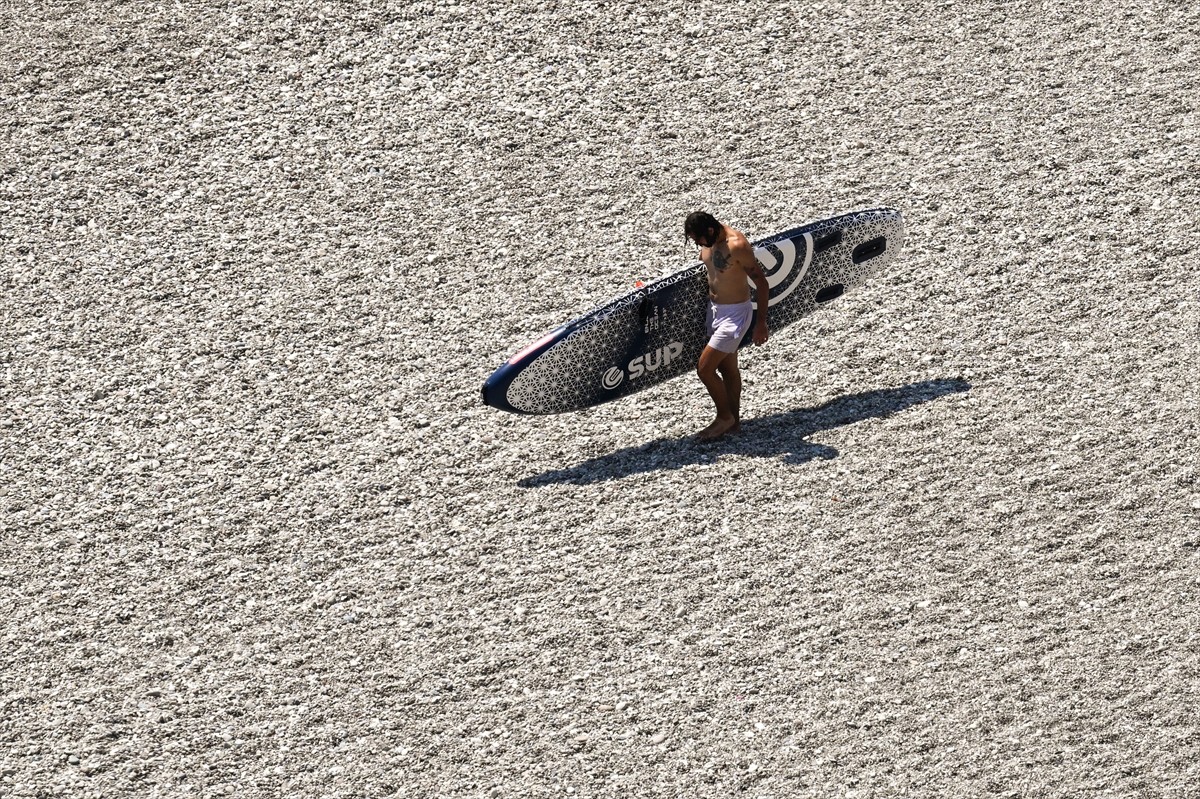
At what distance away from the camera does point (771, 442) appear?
980 centimetres

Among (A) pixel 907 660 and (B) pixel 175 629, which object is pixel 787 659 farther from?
(B) pixel 175 629

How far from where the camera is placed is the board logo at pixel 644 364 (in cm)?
1005

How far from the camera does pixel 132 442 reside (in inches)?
408

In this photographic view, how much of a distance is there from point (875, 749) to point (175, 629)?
416cm

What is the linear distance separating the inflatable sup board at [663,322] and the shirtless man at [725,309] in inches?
8.2

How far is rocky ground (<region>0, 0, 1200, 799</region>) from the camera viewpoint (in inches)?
314

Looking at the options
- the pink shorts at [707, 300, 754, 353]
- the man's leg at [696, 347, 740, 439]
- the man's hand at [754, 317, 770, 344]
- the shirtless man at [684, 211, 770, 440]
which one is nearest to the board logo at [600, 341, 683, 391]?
the man's leg at [696, 347, 740, 439]

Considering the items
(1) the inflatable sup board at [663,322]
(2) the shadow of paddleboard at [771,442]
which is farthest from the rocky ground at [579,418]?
(1) the inflatable sup board at [663,322]

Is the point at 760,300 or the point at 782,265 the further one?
the point at 782,265

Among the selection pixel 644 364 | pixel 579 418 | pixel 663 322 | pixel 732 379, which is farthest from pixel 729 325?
pixel 579 418

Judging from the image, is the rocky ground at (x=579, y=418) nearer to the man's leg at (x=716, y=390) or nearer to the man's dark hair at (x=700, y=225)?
the man's leg at (x=716, y=390)

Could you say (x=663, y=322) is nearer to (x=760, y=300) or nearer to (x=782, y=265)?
(x=760, y=300)

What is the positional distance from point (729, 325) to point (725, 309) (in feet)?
0.41

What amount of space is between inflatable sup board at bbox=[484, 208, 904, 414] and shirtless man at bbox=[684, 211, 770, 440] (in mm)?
208
